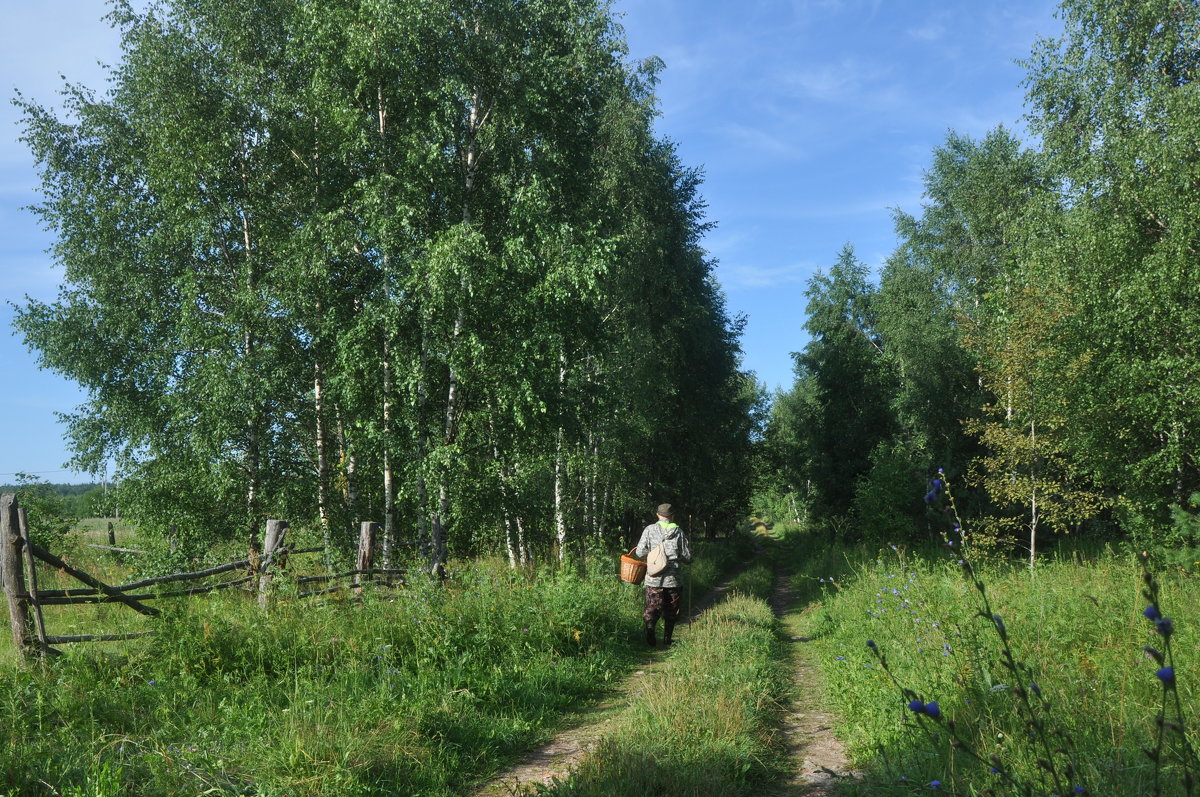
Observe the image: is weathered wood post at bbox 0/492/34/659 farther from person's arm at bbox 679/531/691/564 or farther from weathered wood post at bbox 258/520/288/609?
person's arm at bbox 679/531/691/564

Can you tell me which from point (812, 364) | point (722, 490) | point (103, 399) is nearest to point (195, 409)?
point (103, 399)

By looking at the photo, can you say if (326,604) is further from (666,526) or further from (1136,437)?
(1136,437)

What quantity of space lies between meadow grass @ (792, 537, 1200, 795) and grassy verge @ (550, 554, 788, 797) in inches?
26.9

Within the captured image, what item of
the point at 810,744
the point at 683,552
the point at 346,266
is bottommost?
the point at 810,744

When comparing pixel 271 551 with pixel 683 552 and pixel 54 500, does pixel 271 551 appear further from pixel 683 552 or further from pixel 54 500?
pixel 54 500

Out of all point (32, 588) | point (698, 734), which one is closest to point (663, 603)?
point (698, 734)

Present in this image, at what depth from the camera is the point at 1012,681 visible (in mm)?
4875

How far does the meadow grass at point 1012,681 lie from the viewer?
3.66m

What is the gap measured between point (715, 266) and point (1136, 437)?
49.2 feet

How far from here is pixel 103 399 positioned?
18.8 metres

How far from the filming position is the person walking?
9.97 m

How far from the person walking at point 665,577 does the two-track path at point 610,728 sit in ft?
4.38

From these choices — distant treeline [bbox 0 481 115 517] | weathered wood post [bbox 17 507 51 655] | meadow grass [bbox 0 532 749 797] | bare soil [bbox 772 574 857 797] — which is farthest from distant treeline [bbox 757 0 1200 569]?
distant treeline [bbox 0 481 115 517]

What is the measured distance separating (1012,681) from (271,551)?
307 inches
